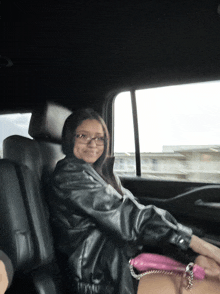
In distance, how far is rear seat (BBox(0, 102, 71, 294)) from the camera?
89 cm

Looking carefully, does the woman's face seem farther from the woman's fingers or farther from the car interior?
the woman's fingers

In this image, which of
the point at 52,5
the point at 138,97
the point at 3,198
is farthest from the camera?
the point at 138,97

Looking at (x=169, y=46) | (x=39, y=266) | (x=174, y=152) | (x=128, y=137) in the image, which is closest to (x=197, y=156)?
(x=174, y=152)

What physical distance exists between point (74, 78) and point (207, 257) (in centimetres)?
111

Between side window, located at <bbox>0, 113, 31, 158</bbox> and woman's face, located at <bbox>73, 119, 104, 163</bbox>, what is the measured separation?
Answer: 0.82 feet

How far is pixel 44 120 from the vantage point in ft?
4.02

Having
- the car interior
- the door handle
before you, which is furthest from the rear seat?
the door handle

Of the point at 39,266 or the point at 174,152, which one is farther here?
the point at 174,152

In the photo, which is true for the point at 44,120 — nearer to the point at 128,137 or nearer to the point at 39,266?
the point at 128,137

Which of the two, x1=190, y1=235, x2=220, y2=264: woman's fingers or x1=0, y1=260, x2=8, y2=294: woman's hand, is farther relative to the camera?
x1=190, y1=235, x2=220, y2=264: woman's fingers

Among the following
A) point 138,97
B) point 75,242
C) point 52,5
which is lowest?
point 75,242

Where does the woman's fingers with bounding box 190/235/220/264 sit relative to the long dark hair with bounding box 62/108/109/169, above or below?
below

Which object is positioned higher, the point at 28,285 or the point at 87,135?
the point at 87,135

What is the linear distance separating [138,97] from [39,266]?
1.02 metres
